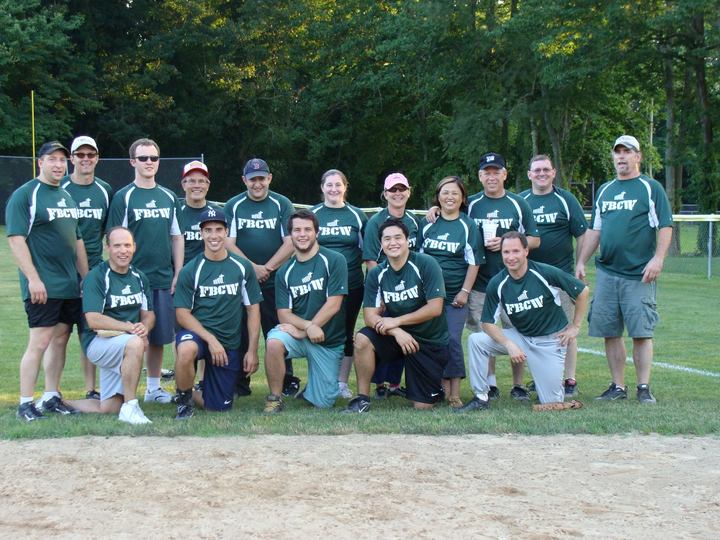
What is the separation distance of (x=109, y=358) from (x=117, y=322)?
0.87 feet

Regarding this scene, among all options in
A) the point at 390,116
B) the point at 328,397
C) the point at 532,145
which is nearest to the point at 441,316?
the point at 328,397

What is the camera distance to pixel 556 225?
7648mm

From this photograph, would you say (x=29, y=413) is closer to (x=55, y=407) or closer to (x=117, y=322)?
(x=55, y=407)

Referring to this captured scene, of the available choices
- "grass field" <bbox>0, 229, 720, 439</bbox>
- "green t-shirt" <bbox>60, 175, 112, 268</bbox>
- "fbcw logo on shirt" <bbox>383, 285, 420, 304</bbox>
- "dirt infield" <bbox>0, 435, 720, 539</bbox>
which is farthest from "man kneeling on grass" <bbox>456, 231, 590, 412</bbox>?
"green t-shirt" <bbox>60, 175, 112, 268</bbox>

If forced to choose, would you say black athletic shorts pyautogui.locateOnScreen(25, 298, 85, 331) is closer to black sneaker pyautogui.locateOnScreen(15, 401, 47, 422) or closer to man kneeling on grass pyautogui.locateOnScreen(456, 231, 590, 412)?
black sneaker pyautogui.locateOnScreen(15, 401, 47, 422)

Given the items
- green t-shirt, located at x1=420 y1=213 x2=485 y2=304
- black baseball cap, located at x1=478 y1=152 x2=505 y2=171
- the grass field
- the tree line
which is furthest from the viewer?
the tree line

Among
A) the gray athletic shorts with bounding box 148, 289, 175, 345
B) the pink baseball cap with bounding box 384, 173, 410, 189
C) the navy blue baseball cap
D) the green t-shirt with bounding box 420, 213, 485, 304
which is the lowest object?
the gray athletic shorts with bounding box 148, 289, 175, 345

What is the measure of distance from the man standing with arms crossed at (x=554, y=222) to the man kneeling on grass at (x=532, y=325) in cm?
60

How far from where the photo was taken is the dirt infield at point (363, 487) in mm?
4172

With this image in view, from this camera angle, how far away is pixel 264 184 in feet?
25.2

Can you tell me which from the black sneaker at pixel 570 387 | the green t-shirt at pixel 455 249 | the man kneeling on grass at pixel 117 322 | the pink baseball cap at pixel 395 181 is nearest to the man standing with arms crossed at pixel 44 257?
the man kneeling on grass at pixel 117 322

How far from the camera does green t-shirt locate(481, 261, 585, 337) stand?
6965 millimetres

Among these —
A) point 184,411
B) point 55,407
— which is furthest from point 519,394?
Answer: point 55,407

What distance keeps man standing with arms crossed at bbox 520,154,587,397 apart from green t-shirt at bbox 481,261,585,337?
598 mm
